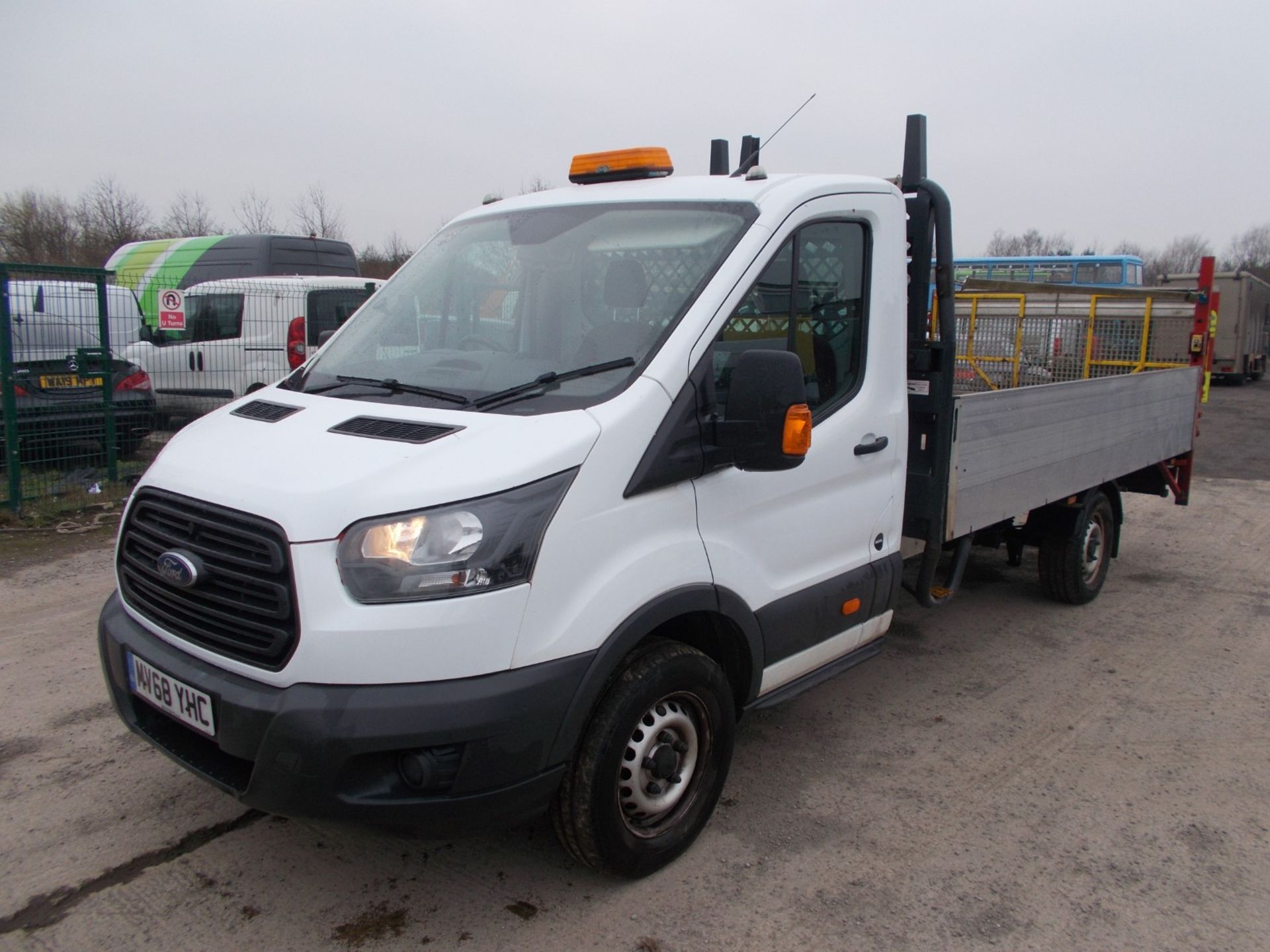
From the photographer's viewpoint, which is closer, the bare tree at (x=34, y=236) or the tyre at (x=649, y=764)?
the tyre at (x=649, y=764)

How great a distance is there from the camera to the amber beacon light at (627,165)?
3752 mm

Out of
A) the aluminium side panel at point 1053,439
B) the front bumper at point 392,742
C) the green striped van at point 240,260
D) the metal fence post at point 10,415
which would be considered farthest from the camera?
the green striped van at point 240,260

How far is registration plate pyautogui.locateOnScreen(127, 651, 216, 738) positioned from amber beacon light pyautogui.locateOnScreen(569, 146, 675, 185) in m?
2.45

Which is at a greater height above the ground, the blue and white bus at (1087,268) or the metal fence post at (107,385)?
→ the blue and white bus at (1087,268)

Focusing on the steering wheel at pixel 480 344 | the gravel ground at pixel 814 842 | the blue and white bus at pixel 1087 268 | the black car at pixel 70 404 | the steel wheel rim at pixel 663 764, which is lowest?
the gravel ground at pixel 814 842

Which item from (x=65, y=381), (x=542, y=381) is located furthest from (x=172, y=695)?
(x=65, y=381)

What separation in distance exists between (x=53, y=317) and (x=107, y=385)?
0.68m

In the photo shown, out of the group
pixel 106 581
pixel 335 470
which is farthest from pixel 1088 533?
pixel 106 581

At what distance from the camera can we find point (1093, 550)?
6133 millimetres

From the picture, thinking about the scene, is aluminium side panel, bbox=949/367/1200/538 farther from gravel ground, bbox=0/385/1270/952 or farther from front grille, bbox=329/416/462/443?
front grille, bbox=329/416/462/443

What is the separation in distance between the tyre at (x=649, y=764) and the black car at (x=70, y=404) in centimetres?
694

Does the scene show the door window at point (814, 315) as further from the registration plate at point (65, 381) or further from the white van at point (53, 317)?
the registration plate at point (65, 381)

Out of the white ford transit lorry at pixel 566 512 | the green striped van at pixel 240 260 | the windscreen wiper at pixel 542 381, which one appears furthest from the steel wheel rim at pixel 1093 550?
the green striped van at pixel 240 260

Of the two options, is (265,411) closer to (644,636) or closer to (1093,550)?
(644,636)
